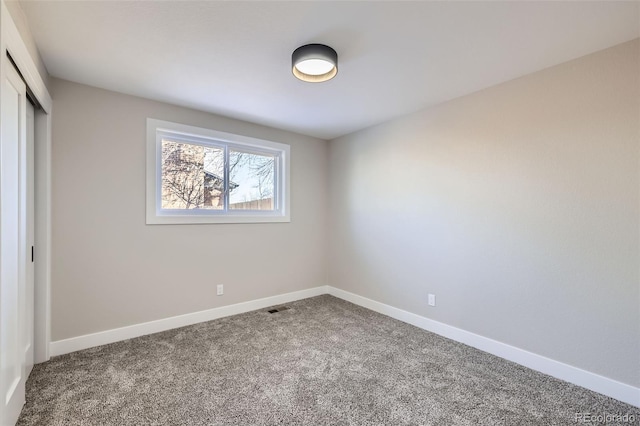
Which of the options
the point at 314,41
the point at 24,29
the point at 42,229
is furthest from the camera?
the point at 42,229

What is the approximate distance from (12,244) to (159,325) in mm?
1649

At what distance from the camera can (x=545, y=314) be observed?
2209mm

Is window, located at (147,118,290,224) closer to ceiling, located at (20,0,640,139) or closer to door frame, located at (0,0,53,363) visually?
ceiling, located at (20,0,640,139)

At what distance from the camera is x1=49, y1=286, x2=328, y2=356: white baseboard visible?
244 cm

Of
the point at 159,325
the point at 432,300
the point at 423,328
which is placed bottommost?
the point at 423,328

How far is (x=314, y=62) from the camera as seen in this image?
1.98 m

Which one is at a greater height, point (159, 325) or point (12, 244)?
point (12, 244)

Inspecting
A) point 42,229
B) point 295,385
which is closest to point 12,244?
point 42,229

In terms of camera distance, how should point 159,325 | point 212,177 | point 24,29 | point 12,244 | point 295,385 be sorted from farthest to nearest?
point 212,177 < point 159,325 < point 295,385 < point 24,29 < point 12,244

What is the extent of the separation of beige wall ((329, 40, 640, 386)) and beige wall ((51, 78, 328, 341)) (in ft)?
6.32

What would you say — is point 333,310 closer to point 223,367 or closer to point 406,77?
point 223,367

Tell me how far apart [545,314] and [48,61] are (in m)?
4.33

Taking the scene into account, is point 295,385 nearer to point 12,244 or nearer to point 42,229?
point 12,244

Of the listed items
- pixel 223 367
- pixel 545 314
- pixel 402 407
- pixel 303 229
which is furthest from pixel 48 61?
pixel 545 314
